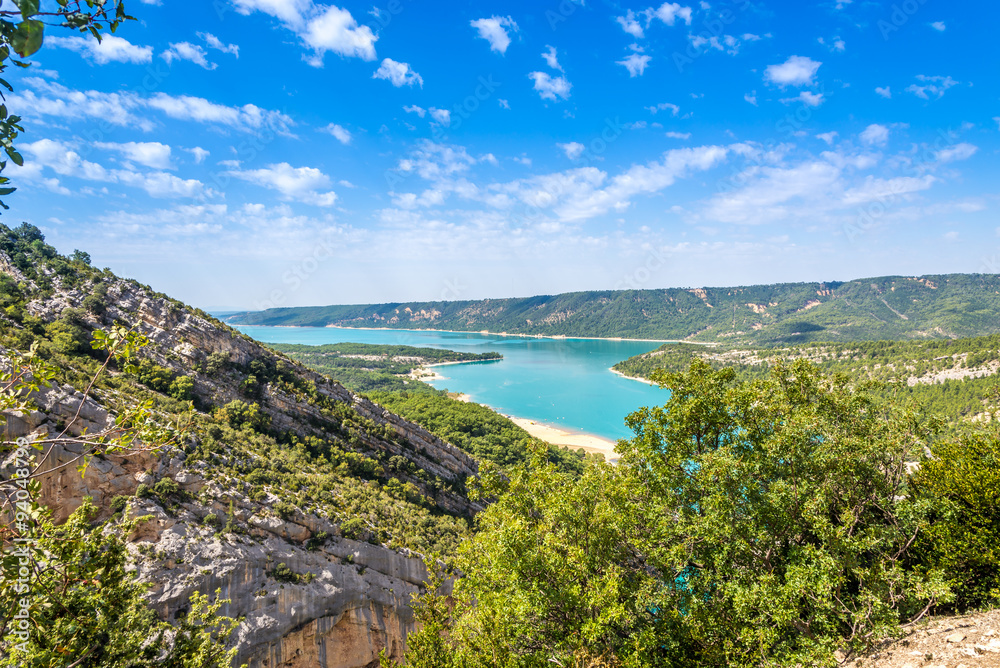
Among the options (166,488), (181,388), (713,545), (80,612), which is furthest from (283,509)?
(713,545)

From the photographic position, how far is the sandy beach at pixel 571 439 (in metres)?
63.6

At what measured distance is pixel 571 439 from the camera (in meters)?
69.2

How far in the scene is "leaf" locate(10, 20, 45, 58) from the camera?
7.13 feet

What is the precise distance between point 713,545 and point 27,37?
11018 millimetres

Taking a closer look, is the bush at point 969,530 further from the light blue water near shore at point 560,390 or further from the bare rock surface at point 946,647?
the light blue water near shore at point 560,390

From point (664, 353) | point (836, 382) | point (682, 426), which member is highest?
point (836, 382)

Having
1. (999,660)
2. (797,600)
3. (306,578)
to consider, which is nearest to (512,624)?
(797,600)

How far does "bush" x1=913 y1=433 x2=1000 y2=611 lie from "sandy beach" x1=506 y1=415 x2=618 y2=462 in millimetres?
50435

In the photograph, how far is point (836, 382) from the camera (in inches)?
448

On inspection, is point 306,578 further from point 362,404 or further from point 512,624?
point 362,404

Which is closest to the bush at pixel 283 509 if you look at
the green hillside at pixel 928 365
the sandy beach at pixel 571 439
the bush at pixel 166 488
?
the bush at pixel 166 488

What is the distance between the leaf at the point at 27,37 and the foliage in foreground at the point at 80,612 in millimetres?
3870

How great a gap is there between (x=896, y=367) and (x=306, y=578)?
11124 centimetres

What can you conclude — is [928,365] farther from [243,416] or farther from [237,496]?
[237,496]
